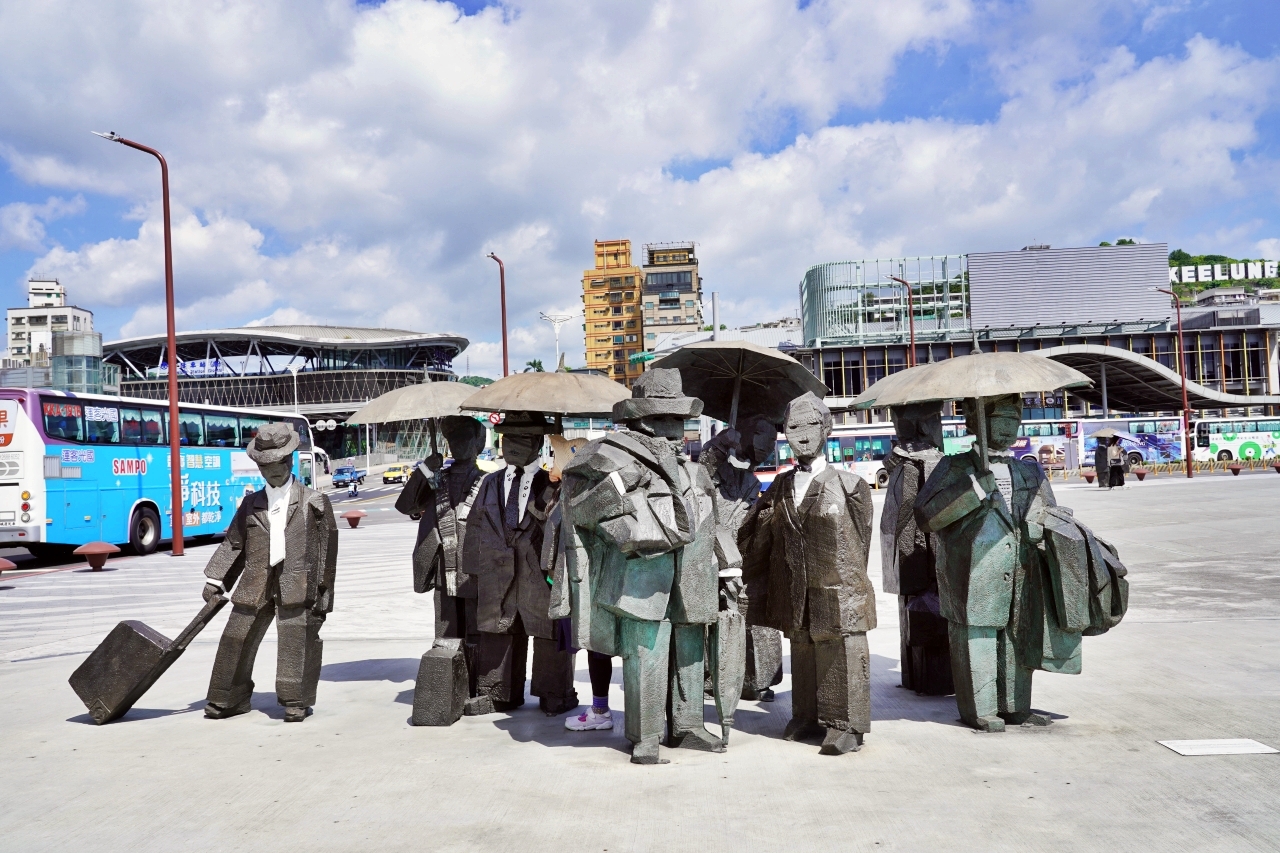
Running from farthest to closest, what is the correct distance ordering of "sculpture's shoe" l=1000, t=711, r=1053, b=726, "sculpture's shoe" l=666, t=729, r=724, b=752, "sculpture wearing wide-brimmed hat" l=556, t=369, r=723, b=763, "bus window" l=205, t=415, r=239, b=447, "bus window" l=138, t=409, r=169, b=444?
"bus window" l=205, t=415, r=239, b=447, "bus window" l=138, t=409, r=169, b=444, "sculpture's shoe" l=1000, t=711, r=1053, b=726, "sculpture's shoe" l=666, t=729, r=724, b=752, "sculpture wearing wide-brimmed hat" l=556, t=369, r=723, b=763

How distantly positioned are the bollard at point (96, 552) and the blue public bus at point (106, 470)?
1.16 m

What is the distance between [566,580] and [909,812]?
204 centimetres

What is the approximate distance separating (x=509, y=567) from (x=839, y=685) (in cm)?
213

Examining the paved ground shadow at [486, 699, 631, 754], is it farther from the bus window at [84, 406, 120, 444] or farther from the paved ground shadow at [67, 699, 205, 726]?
the bus window at [84, 406, 120, 444]

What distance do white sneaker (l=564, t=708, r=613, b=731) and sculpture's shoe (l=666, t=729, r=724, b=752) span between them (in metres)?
0.63

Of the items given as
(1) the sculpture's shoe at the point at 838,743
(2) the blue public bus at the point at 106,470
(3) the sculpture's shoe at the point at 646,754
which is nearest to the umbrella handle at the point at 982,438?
(1) the sculpture's shoe at the point at 838,743

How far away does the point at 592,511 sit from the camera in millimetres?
4973

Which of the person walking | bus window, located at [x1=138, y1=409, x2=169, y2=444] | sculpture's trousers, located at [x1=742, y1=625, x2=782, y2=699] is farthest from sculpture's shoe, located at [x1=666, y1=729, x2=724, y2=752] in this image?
the person walking

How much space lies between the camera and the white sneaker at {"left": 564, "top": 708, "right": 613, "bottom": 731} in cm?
576

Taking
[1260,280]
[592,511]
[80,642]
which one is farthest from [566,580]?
[1260,280]

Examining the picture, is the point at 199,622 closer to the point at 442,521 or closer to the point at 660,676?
the point at 442,521

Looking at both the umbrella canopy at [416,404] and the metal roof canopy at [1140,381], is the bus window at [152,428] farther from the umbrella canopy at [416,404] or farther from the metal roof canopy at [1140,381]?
the metal roof canopy at [1140,381]

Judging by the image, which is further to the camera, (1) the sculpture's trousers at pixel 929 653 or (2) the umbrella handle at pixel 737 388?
(2) the umbrella handle at pixel 737 388

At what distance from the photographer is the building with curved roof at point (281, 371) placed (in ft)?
284
